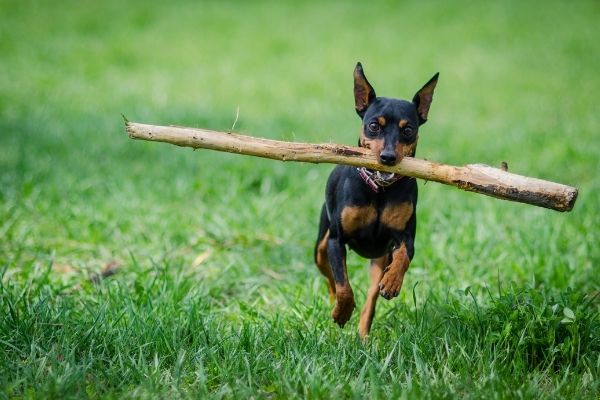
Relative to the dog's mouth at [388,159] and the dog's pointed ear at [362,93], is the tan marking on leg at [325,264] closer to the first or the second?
the dog's pointed ear at [362,93]

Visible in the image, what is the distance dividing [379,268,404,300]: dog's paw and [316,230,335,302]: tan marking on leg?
0.78 metres

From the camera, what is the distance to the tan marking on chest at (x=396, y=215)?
3801mm

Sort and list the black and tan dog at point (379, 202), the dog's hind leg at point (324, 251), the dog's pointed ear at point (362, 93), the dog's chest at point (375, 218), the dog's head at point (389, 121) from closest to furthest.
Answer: the dog's head at point (389, 121), the black and tan dog at point (379, 202), the dog's chest at point (375, 218), the dog's pointed ear at point (362, 93), the dog's hind leg at point (324, 251)

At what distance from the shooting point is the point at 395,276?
3646 mm

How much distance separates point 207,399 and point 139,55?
12337 millimetres

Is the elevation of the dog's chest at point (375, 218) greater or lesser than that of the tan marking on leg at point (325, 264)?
greater

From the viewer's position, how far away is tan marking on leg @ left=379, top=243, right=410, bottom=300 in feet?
11.8

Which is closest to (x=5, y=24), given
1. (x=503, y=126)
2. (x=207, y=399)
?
(x=503, y=126)

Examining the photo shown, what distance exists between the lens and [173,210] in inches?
259

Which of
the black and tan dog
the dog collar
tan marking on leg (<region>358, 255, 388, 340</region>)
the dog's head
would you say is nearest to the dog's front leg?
the black and tan dog

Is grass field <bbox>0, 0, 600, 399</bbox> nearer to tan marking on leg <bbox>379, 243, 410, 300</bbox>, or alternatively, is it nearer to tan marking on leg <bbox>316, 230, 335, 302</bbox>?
tan marking on leg <bbox>316, 230, 335, 302</bbox>

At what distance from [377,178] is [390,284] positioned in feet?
1.75

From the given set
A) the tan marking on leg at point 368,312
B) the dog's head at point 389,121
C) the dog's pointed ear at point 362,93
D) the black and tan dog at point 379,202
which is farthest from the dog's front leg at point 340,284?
the dog's pointed ear at point 362,93

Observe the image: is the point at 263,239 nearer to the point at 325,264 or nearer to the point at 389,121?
the point at 325,264
